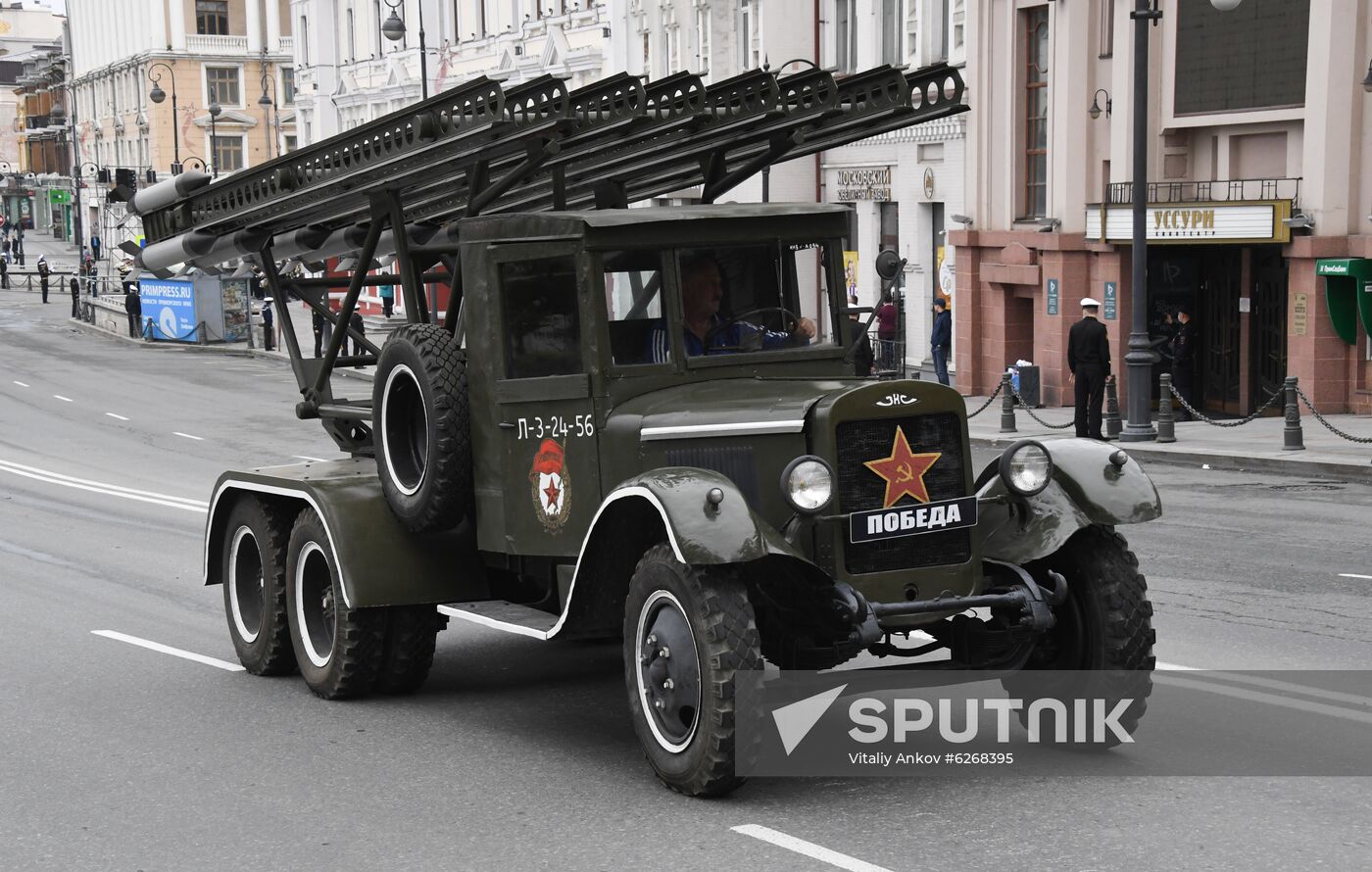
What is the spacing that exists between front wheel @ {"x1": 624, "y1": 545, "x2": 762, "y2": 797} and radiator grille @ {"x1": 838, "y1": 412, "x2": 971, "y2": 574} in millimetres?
685

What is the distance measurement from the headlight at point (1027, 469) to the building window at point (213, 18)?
108m

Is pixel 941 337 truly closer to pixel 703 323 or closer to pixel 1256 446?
pixel 1256 446

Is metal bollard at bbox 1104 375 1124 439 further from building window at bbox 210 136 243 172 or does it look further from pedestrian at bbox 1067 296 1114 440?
building window at bbox 210 136 243 172

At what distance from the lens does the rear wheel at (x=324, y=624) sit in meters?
9.69

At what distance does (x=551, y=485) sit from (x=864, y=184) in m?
29.4

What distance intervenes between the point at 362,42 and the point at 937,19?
119 ft

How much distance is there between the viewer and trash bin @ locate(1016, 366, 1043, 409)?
3028 centimetres

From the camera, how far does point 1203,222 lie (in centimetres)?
2697

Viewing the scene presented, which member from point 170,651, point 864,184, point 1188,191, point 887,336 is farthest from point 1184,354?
point 170,651

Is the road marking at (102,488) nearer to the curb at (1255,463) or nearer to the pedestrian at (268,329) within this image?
the curb at (1255,463)

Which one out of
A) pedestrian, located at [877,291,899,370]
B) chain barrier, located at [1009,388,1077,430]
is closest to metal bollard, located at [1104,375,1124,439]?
chain barrier, located at [1009,388,1077,430]

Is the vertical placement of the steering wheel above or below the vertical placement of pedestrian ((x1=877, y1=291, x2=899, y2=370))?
above

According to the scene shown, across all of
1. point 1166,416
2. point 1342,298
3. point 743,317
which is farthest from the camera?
point 1342,298

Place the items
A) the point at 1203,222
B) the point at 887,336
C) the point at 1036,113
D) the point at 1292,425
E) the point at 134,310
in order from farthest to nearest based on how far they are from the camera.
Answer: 1. the point at 134,310
2. the point at 887,336
3. the point at 1036,113
4. the point at 1203,222
5. the point at 1292,425
